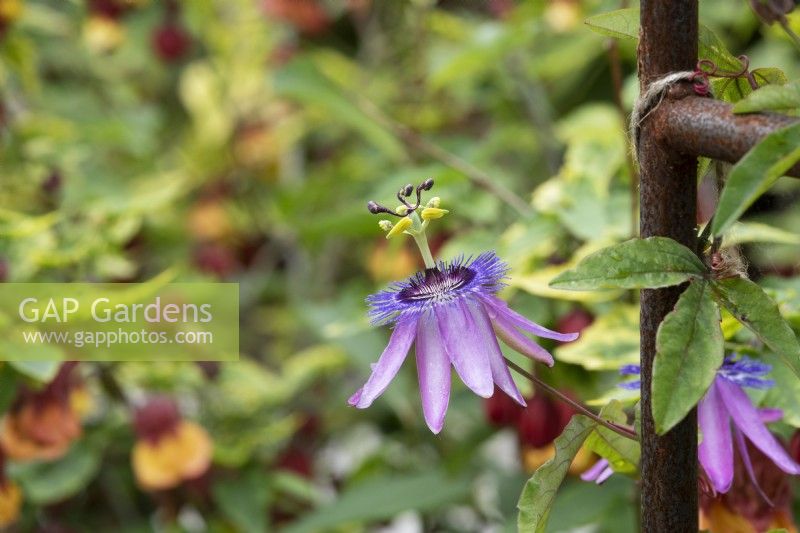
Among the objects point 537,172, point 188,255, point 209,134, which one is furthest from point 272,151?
point 537,172

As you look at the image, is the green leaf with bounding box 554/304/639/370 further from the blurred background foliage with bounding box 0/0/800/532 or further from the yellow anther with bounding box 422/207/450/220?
the yellow anther with bounding box 422/207/450/220

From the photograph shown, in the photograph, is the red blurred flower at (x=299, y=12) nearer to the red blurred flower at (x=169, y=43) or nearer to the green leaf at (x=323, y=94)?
the red blurred flower at (x=169, y=43)

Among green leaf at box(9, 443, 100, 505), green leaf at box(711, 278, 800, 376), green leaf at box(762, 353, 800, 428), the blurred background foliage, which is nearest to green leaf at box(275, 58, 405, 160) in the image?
the blurred background foliage

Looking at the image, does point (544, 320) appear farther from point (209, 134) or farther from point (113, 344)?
point (209, 134)

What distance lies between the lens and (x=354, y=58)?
1.91 m

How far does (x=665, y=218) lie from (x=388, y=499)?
71 cm

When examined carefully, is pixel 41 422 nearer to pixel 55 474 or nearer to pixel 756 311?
pixel 55 474

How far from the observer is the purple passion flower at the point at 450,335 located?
37 centimetres

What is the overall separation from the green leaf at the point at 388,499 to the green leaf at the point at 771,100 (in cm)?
71

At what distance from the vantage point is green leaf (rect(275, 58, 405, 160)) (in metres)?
1.05

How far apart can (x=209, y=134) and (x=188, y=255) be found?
0.64 ft

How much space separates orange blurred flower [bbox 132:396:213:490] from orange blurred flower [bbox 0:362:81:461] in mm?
75

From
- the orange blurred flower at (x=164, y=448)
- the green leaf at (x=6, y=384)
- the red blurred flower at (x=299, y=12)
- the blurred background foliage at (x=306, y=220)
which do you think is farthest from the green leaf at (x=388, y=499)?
the red blurred flower at (x=299, y=12)

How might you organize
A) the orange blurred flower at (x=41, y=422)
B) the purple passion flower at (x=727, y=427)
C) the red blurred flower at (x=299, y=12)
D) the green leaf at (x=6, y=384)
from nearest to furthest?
the purple passion flower at (x=727, y=427) < the green leaf at (x=6, y=384) < the orange blurred flower at (x=41, y=422) < the red blurred flower at (x=299, y=12)
